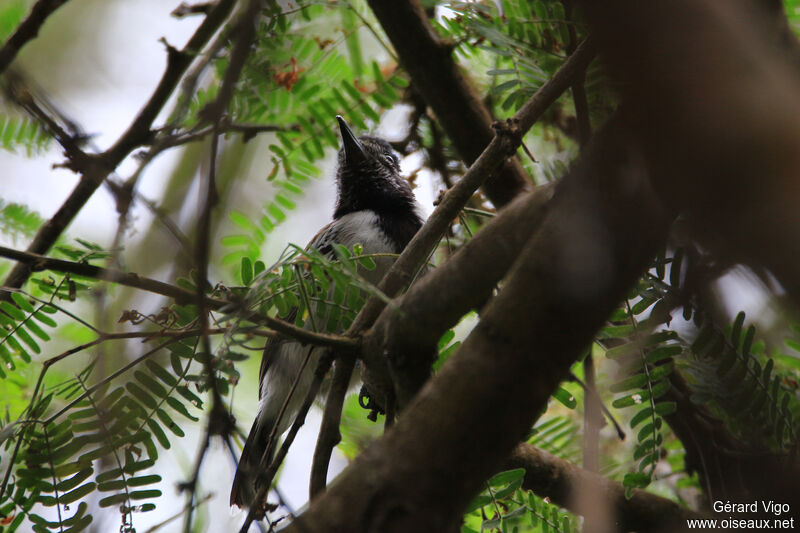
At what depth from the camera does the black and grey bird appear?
330 cm

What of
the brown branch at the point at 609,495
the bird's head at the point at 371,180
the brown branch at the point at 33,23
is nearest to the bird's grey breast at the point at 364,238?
the bird's head at the point at 371,180

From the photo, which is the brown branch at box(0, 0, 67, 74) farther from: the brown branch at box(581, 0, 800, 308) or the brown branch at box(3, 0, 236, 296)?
the brown branch at box(581, 0, 800, 308)

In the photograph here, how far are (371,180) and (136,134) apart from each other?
6.34ft

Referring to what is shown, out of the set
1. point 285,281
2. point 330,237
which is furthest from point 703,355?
point 330,237

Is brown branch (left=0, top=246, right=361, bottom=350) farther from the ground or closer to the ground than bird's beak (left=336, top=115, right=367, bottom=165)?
closer to the ground

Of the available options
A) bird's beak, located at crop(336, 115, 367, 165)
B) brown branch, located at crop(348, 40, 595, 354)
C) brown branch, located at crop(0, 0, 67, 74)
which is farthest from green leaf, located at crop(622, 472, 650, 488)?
brown branch, located at crop(0, 0, 67, 74)

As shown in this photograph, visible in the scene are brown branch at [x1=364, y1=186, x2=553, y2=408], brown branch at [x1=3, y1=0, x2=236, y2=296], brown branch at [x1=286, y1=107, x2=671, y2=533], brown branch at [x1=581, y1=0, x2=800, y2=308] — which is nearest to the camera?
brown branch at [x1=581, y1=0, x2=800, y2=308]

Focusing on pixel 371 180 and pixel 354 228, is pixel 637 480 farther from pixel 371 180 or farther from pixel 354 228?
pixel 371 180

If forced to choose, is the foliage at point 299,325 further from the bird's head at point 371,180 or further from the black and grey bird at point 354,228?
the bird's head at point 371,180

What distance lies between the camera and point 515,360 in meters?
1.19

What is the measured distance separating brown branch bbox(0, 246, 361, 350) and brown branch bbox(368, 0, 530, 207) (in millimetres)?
1378

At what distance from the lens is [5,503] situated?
6.71 feet

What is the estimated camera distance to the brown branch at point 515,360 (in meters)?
1.12

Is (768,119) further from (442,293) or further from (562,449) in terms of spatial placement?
(562,449)
